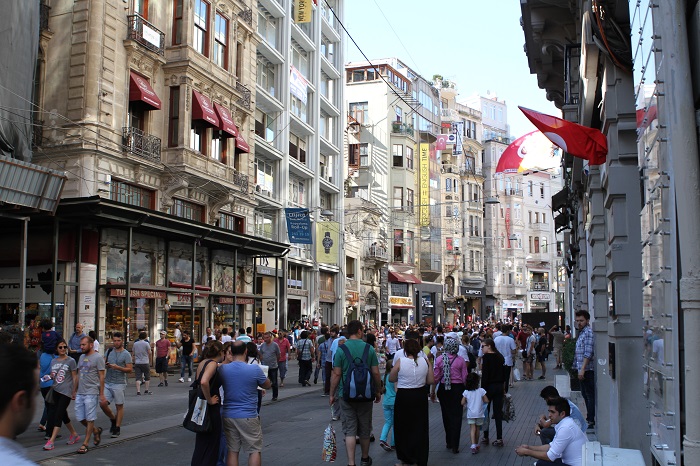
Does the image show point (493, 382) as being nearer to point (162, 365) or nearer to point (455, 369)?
point (455, 369)

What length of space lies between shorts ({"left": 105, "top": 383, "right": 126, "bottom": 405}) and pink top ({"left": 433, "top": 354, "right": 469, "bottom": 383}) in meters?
5.42

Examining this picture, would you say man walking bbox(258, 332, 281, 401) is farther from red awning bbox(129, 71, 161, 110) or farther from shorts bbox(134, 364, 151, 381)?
red awning bbox(129, 71, 161, 110)

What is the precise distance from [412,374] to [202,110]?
20.7 meters

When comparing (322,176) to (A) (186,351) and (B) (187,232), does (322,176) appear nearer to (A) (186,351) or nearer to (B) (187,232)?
(B) (187,232)

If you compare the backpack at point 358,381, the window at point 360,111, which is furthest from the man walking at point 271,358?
the window at point 360,111

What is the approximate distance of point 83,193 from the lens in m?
23.4

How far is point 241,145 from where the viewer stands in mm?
32094

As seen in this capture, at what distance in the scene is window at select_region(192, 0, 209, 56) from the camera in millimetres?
28922

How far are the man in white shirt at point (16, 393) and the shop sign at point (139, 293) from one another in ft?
72.9

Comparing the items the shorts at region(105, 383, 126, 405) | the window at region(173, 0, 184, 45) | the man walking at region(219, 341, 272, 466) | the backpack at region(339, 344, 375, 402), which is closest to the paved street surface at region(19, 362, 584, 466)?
the shorts at region(105, 383, 126, 405)

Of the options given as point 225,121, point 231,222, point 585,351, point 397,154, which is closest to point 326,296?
point 231,222

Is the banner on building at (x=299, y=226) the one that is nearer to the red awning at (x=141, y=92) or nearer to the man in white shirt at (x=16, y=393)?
the red awning at (x=141, y=92)

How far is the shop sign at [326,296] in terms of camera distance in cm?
4412

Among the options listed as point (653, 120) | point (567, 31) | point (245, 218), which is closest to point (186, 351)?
point (245, 218)
